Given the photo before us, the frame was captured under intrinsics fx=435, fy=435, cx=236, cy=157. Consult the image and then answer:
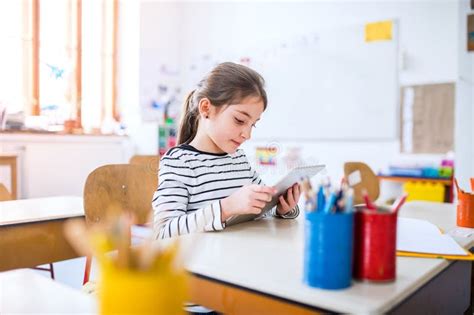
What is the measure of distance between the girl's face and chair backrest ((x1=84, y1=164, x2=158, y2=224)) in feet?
1.25

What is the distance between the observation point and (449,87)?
3162 millimetres

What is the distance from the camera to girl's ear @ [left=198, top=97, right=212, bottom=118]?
1.21 m

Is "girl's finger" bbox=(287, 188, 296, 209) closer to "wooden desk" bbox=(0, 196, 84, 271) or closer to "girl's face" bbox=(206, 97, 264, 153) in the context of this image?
"girl's face" bbox=(206, 97, 264, 153)

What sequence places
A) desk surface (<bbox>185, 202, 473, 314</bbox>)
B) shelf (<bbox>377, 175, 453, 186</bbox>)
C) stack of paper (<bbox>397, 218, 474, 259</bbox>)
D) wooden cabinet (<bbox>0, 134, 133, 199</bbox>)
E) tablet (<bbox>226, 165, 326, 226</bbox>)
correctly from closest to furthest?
1. desk surface (<bbox>185, 202, 473, 314</bbox>)
2. stack of paper (<bbox>397, 218, 474, 259</bbox>)
3. tablet (<bbox>226, 165, 326, 226</bbox>)
4. shelf (<bbox>377, 175, 453, 186</bbox>)
5. wooden cabinet (<bbox>0, 134, 133, 199</bbox>)

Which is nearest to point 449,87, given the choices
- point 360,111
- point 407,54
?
point 407,54

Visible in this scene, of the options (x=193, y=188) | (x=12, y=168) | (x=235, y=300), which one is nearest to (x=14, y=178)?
(x=12, y=168)

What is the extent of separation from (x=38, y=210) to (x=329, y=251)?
1.32 m

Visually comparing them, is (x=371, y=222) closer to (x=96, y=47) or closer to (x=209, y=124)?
(x=209, y=124)

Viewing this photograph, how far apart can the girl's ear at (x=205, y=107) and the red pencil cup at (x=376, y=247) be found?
2.19 ft

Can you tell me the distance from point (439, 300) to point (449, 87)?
9.14ft

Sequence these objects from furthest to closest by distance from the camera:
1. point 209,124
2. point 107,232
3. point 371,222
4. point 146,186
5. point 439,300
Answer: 1. point 146,186
2. point 209,124
3. point 439,300
4. point 371,222
5. point 107,232

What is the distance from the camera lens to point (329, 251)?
1.96ft

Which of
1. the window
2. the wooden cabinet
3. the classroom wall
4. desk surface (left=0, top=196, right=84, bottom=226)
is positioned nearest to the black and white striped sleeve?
desk surface (left=0, top=196, right=84, bottom=226)

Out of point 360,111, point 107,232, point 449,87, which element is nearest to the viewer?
point 107,232
